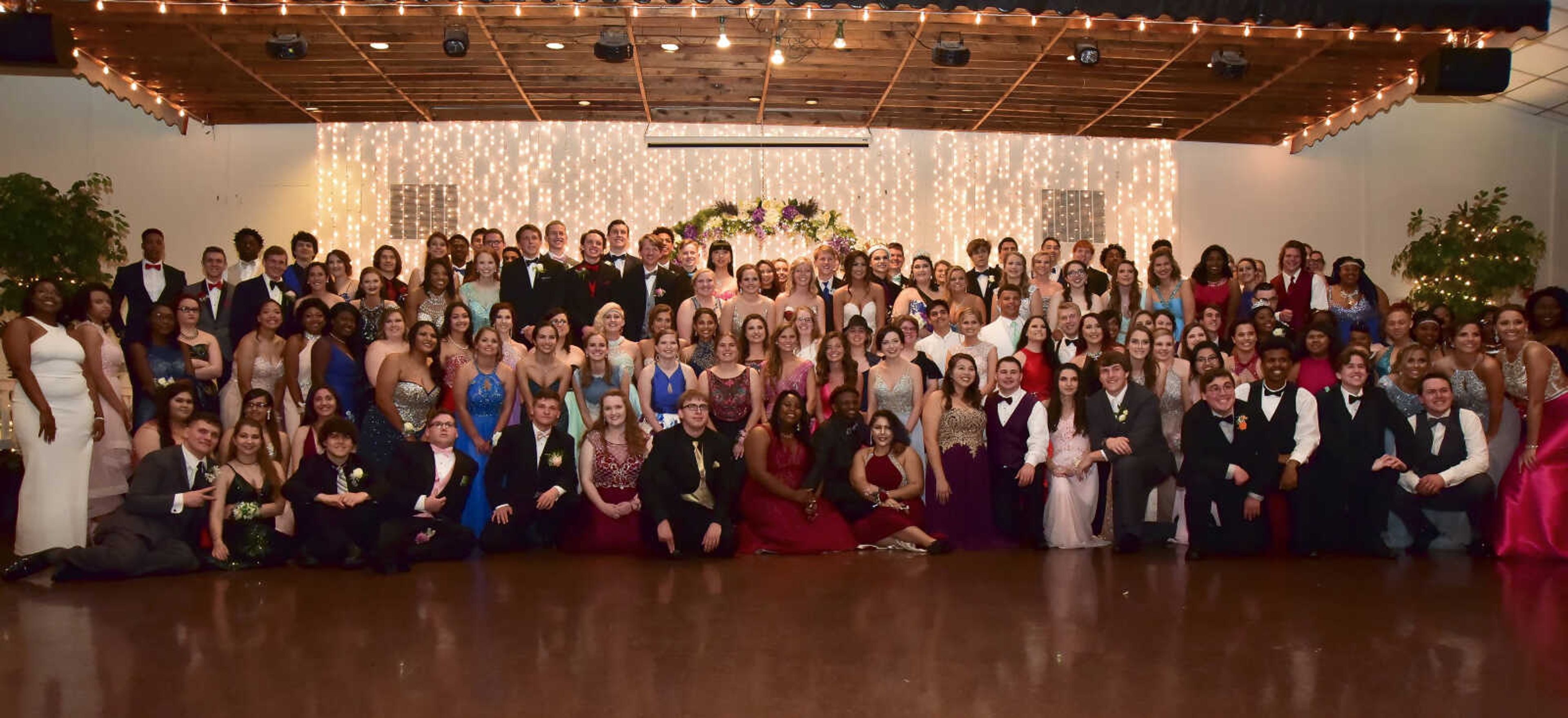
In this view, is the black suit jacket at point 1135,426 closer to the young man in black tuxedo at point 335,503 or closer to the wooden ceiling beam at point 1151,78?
the wooden ceiling beam at point 1151,78

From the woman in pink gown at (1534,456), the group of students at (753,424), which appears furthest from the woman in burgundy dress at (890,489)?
the woman in pink gown at (1534,456)

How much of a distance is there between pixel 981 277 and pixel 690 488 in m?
3.27

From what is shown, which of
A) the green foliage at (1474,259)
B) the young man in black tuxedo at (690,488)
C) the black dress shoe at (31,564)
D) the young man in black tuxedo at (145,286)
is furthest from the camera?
the green foliage at (1474,259)

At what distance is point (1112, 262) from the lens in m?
8.79

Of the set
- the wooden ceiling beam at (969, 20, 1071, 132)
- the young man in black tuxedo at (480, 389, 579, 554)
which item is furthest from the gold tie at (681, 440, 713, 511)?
the wooden ceiling beam at (969, 20, 1071, 132)

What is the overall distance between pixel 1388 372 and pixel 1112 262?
2046 mm

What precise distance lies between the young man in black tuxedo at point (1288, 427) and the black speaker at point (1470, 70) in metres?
3.24

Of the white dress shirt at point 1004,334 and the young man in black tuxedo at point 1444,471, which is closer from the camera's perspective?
the young man in black tuxedo at point 1444,471

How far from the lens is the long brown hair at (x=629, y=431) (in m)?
6.64

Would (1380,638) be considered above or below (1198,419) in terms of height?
below

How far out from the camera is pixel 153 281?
26.0 ft

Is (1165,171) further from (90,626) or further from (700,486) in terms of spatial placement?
(90,626)

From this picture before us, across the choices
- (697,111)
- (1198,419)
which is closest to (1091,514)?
(1198,419)

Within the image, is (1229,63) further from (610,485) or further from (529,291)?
(610,485)
